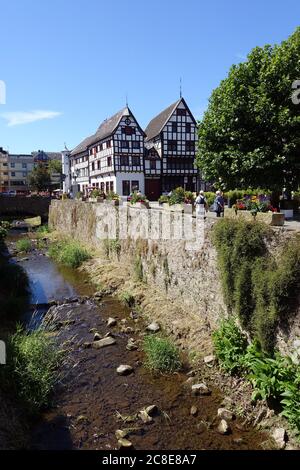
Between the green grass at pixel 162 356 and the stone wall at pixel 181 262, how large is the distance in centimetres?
193

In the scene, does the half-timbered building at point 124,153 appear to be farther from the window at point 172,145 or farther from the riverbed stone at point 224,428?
the riverbed stone at point 224,428

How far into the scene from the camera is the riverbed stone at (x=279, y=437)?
7.41 m

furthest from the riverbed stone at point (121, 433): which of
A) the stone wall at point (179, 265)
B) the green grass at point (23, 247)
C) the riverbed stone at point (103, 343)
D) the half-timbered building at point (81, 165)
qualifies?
the half-timbered building at point (81, 165)

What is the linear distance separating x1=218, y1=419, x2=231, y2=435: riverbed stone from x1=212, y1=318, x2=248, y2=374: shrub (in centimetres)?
170

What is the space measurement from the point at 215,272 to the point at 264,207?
2680mm

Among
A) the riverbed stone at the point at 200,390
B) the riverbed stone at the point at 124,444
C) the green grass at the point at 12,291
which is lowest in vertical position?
the riverbed stone at the point at 124,444

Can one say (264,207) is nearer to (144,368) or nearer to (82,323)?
(144,368)

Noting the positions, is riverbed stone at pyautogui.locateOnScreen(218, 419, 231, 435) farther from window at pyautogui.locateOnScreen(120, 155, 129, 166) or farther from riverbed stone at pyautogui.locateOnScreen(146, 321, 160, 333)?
window at pyautogui.locateOnScreen(120, 155, 129, 166)

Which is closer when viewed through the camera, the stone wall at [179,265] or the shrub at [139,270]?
the stone wall at [179,265]

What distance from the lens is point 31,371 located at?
898 cm

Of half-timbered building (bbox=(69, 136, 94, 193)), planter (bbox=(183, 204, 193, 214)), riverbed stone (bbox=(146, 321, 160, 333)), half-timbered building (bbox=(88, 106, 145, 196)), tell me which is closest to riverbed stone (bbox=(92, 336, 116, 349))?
riverbed stone (bbox=(146, 321, 160, 333))

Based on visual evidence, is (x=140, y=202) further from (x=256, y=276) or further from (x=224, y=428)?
(x=224, y=428)

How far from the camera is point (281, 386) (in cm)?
788

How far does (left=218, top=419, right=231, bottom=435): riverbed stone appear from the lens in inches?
314
